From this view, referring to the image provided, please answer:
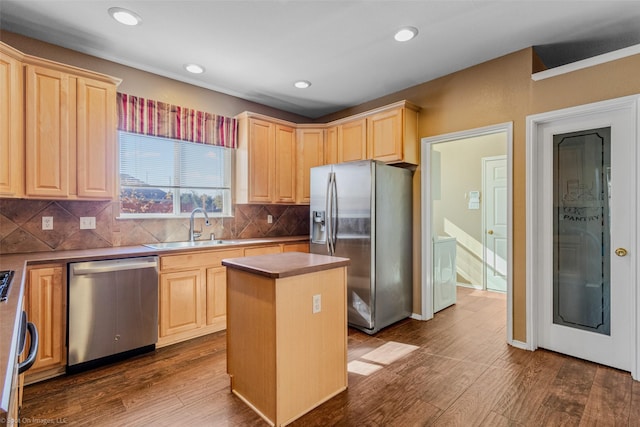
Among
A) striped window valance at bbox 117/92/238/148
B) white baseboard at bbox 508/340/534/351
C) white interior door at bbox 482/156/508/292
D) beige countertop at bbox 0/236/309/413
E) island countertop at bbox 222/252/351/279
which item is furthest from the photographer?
white interior door at bbox 482/156/508/292

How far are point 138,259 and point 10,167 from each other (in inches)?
44.3

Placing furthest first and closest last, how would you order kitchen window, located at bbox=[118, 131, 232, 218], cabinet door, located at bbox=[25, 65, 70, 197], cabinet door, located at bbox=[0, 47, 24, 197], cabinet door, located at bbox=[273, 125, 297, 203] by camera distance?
cabinet door, located at bbox=[273, 125, 297, 203], kitchen window, located at bbox=[118, 131, 232, 218], cabinet door, located at bbox=[25, 65, 70, 197], cabinet door, located at bbox=[0, 47, 24, 197]

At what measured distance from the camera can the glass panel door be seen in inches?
103

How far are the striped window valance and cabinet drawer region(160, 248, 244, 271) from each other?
136 centimetres

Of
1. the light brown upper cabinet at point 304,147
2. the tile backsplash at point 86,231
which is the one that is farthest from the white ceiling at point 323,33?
the tile backsplash at point 86,231

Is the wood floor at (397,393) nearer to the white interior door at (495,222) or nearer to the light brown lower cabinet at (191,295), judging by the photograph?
the light brown lower cabinet at (191,295)

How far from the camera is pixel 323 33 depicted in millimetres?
2695

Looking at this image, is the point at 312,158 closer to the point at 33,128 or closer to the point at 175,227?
the point at 175,227

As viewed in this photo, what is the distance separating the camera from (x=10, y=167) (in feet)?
7.84

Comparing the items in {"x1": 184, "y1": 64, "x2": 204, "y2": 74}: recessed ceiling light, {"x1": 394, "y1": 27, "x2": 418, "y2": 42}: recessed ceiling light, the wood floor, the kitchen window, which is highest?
{"x1": 184, "y1": 64, "x2": 204, "y2": 74}: recessed ceiling light

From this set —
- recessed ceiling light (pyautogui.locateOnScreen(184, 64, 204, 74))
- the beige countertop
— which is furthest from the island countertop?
recessed ceiling light (pyautogui.locateOnScreen(184, 64, 204, 74))

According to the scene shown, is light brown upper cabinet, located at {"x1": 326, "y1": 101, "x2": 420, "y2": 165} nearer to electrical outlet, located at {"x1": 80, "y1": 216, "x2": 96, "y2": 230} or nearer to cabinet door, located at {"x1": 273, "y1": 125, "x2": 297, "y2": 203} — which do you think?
cabinet door, located at {"x1": 273, "y1": 125, "x2": 297, "y2": 203}

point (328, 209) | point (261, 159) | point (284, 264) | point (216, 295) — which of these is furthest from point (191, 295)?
point (261, 159)

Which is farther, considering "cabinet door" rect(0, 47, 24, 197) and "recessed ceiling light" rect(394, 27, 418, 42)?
"recessed ceiling light" rect(394, 27, 418, 42)
